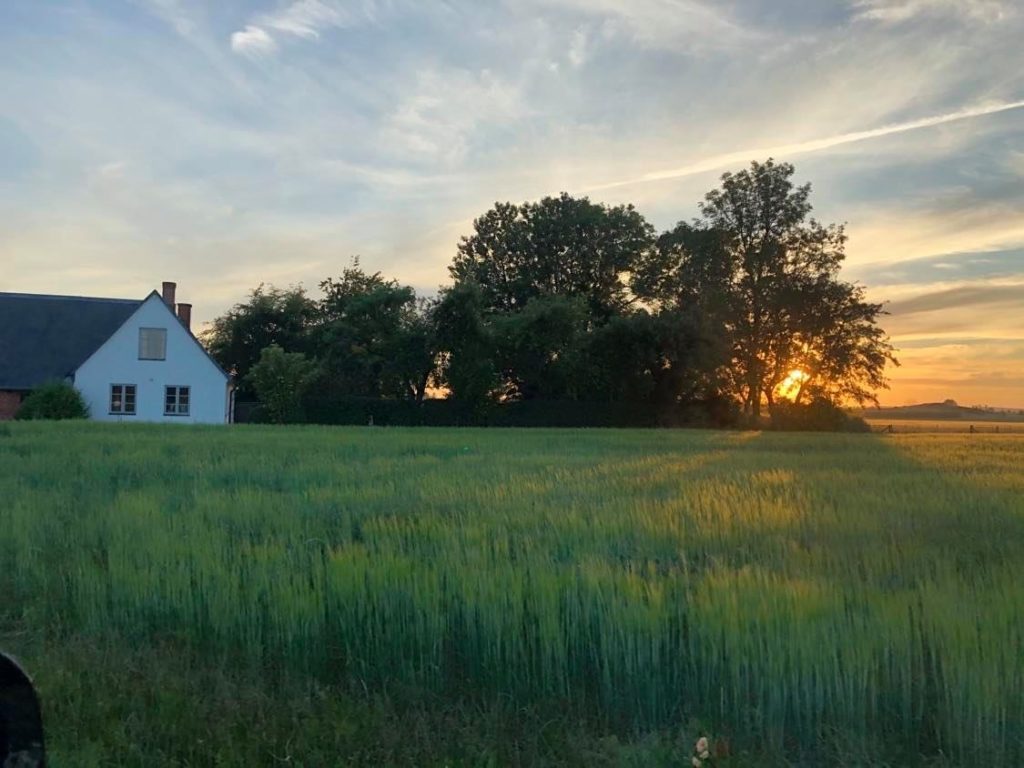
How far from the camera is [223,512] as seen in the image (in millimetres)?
8344

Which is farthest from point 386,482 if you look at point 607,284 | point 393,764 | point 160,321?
point 607,284

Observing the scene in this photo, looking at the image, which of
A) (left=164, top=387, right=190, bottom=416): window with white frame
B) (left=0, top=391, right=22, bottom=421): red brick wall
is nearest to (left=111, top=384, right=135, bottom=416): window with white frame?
Result: (left=164, top=387, right=190, bottom=416): window with white frame

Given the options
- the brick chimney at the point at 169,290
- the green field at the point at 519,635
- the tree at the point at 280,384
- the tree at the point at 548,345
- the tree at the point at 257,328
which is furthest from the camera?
the tree at the point at 257,328

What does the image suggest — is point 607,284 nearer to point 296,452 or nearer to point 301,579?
point 296,452

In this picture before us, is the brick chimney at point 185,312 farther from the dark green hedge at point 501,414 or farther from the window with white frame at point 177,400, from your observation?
the dark green hedge at point 501,414

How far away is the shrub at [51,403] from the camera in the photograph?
35.3m

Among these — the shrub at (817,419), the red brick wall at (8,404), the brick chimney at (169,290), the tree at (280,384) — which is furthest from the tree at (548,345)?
the red brick wall at (8,404)

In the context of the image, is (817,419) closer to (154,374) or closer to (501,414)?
(501,414)

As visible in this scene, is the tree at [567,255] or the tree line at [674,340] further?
the tree at [567,255]

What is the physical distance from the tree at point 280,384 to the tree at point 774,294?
22.1m

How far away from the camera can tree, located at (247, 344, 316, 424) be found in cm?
4131

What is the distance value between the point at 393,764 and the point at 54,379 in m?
41.0

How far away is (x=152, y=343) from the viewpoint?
40.8 meters

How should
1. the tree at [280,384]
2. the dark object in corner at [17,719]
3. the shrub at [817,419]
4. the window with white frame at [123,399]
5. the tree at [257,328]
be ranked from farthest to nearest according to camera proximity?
the tree at [257,328] < the shrub at [817,419] < the tree at [280,384] < the window with white frame at [123,399] < the dark object in corner at [17,719]
